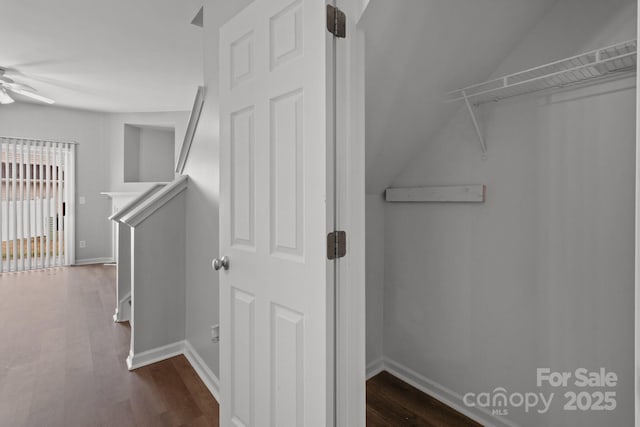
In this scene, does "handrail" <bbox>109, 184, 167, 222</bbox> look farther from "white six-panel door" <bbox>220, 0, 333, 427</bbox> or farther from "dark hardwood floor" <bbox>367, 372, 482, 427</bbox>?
"dark hardwood floor" <bbox>367, 372, 482, 427</bbox>

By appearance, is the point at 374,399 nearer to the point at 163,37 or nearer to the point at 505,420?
the point at 505,420

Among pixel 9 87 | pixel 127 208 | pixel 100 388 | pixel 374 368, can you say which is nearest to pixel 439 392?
pixel 374 368

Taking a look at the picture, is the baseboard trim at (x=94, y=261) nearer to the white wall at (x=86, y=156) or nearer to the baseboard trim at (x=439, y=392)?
the white wall at (x=86, y=156)

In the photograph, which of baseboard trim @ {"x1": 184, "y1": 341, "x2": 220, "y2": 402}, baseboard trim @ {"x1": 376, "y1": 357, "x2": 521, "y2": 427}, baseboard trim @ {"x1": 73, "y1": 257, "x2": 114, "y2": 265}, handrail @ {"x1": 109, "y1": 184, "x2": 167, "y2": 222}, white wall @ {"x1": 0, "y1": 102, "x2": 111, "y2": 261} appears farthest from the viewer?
baseboard trim @ {"x1": 73, "y1": 257, "x2": 114, "y2": 265}

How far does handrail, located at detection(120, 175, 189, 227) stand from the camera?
2268 mm

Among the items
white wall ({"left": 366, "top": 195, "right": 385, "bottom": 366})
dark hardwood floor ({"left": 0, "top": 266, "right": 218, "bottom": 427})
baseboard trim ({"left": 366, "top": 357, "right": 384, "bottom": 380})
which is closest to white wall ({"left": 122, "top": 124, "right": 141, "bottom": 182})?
dark hardwood floor ({"left": 0, "top": 266, "right": 218, "bottom": 427})

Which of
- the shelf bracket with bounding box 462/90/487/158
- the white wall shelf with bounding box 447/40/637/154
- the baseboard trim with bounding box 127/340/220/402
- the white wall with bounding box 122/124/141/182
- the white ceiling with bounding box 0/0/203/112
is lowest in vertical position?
the baseboard trim with bounding box 127/340/220/402

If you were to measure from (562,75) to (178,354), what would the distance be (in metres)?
2.84

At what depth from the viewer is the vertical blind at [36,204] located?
5.21 m

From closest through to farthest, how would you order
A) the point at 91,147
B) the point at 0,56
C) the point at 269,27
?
the point at 269,27
the point at 0,56
the point at 91,147

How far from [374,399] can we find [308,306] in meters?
1.22

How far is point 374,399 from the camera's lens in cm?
202

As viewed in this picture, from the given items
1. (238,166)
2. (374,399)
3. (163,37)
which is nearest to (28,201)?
(163,37)

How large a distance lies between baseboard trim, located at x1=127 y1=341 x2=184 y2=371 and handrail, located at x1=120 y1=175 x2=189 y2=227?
2.97 feet
